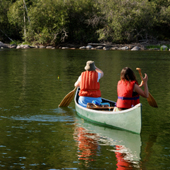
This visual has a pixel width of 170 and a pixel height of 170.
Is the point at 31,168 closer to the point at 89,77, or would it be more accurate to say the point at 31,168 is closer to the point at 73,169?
the point at 73,169

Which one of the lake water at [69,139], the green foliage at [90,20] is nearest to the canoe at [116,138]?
the lake water at [69,139]

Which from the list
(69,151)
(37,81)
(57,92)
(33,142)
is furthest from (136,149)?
(37,81)

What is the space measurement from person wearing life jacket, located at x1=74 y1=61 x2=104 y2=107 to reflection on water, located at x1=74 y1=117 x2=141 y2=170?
68 centimetres

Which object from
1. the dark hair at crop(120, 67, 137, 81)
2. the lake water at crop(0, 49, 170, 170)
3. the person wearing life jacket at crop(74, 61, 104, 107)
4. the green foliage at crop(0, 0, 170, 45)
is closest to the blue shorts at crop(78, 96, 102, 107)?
the person wearing life jacket at crop(74, 61, 104, 107)

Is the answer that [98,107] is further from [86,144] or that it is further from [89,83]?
[86,144]

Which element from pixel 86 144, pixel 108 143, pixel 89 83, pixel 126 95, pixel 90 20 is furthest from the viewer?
pixel 90 20

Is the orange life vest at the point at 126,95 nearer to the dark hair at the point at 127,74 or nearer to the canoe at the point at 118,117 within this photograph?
the dark hair at the point at 127,74

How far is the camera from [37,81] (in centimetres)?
1480

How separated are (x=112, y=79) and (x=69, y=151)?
9.96 meters

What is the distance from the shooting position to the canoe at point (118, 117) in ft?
21.7

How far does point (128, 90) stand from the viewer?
6.74 meters

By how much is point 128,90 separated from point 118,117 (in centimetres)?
68

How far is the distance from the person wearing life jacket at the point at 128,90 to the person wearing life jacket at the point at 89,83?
1.29 m

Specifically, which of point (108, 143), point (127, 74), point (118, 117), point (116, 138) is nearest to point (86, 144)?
point (108, 143)
